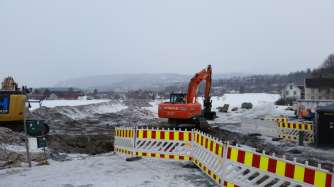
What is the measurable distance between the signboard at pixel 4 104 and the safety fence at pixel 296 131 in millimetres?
15276

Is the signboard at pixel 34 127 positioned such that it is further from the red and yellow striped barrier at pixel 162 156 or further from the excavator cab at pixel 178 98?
the excavator cab at pixel 178 98

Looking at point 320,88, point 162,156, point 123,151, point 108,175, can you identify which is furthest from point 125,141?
point 320,88

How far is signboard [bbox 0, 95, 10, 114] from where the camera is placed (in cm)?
2259

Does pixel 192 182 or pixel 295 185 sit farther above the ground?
pixel 295 185

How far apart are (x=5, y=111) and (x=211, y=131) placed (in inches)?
502

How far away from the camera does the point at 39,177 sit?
1115cm

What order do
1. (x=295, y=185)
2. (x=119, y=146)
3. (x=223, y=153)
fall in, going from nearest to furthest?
(x=295, y=185), (x=223, y=153), (x=119, y=146)

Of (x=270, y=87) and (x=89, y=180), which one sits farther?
(x=270, y=87)

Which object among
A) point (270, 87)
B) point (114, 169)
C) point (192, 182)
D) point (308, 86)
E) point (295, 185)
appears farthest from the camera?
point (270, 87)

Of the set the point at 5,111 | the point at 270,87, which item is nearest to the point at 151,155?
the point at 5,111

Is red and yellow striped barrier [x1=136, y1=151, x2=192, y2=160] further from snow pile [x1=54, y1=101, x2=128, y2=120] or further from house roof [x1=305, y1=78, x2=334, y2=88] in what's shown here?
house roof [x1=305, y1=78, x2=334, y2=88]

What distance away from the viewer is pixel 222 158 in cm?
949

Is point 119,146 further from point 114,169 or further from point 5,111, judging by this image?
point 5,111

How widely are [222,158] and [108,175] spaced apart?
141 inches
